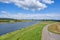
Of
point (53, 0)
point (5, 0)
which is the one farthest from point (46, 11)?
point (5, 0)

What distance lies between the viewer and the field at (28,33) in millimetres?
2248

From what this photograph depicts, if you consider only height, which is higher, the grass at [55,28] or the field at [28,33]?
the grass at [55,28]

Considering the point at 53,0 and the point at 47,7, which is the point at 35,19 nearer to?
the point at 47,7

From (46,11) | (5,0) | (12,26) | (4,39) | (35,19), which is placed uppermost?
(5,0)

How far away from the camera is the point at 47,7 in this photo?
7.49ft

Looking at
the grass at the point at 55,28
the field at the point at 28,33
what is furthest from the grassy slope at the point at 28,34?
the grass at the point at 55,28

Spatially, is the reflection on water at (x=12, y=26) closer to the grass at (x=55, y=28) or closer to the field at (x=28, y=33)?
the field at (x=28, y=33)

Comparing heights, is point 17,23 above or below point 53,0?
below

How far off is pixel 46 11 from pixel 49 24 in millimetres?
256

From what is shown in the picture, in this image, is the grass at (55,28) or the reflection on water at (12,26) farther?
the reflection on water at (12,26)

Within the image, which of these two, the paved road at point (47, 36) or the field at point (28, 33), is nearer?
the paved road at point (47, 36)

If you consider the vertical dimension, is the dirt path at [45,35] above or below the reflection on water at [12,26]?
below

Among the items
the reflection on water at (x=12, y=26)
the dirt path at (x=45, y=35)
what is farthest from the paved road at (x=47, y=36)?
the reflection on water at (x=12, y=26)

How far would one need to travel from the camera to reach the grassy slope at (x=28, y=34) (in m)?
2.25
